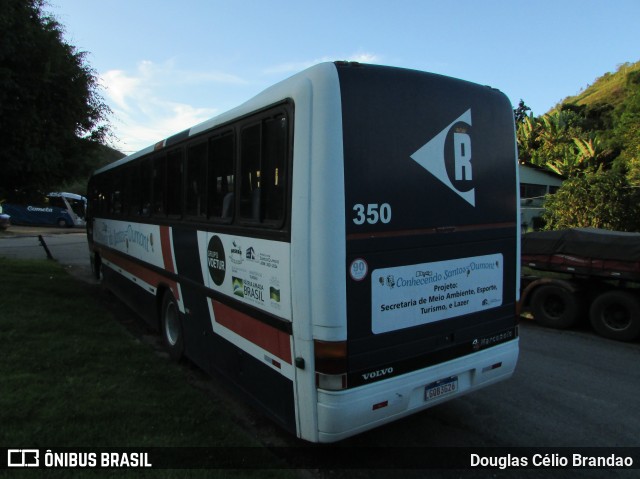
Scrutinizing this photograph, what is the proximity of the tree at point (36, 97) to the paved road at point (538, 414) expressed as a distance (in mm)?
5598

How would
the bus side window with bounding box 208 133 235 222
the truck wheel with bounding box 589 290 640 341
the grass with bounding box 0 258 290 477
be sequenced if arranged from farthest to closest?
the truck wheel with bounding box 589 290 640 341
the bus side window with bounding box 208 133 235 222
the grass with bounding box 0 258 290 477

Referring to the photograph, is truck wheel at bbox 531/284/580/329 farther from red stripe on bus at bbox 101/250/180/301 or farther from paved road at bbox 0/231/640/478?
red stripe on bus at bbox 101/250/180/301

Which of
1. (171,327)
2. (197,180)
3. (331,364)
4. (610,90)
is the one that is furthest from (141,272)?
(610,90)

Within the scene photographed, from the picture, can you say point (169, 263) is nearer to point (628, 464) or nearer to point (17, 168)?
point (17, 168)

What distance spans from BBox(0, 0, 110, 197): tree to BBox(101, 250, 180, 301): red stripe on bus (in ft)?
6.54

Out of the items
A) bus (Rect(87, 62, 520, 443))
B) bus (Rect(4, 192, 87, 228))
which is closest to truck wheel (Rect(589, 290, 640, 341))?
bus (Rect(87, 62, 520, 443))

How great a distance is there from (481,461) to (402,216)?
2.11 m

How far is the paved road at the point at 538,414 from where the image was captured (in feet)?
13.0

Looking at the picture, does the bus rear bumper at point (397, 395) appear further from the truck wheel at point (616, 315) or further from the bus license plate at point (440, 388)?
the truck wheel at point (616, 315)

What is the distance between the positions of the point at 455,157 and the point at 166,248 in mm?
3732

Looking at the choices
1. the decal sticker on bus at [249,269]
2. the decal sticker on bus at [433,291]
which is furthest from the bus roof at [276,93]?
the decal sticker on bus at [433,291]

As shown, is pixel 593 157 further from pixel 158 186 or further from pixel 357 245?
pixel 357 245

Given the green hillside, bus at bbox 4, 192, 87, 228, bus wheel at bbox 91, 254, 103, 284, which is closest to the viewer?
bus wheel at bbox 91, 254, 103, 284

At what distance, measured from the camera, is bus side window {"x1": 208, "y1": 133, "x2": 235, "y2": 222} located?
4062mm
